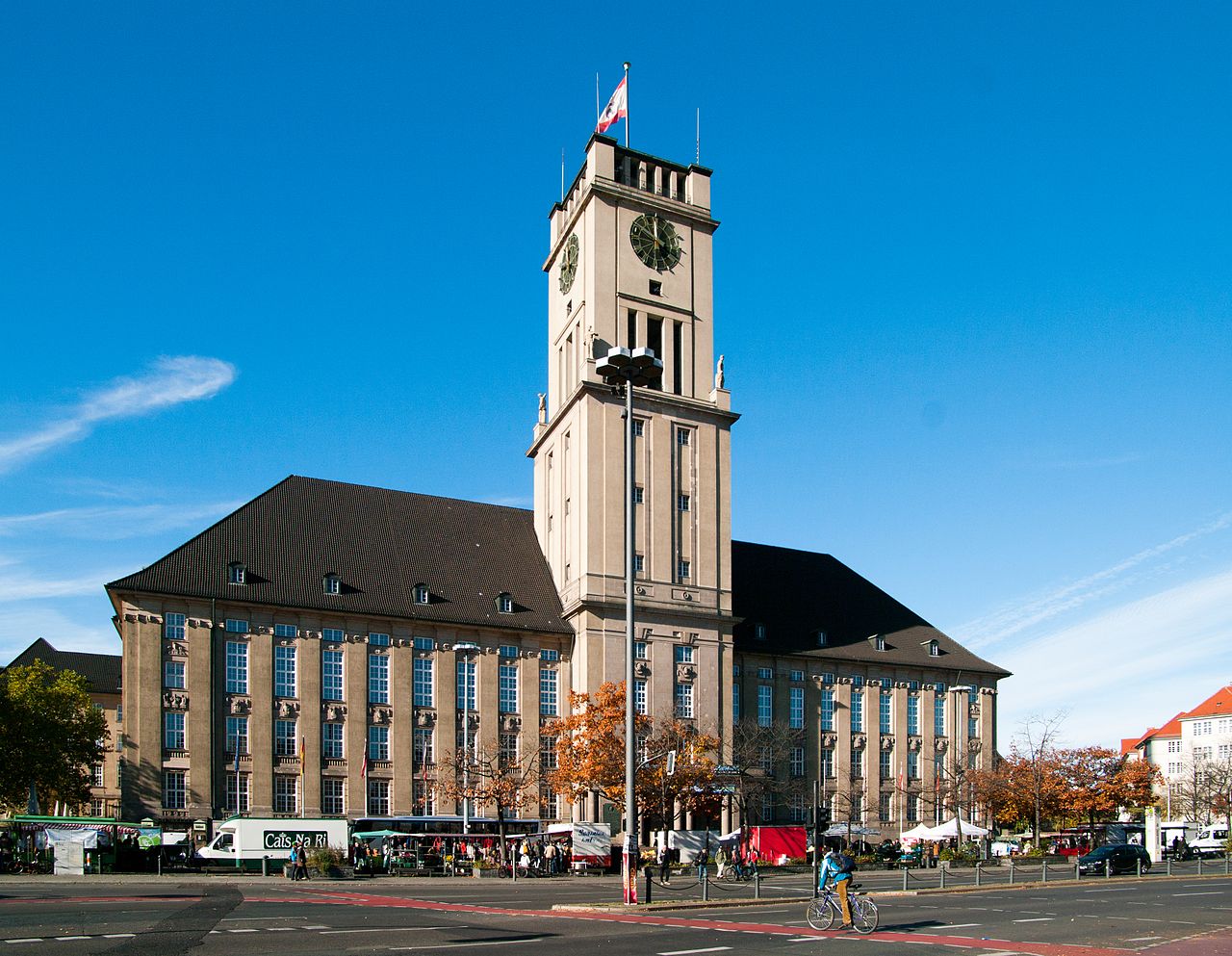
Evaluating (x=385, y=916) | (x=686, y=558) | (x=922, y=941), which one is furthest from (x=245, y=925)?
(x=686, y=558)

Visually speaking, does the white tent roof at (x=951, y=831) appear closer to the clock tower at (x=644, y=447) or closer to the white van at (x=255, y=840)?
the clock tower at (x=644, y=447)

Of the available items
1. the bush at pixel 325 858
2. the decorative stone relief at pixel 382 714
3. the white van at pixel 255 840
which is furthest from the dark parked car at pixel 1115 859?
the decorative stone relief at pixel 382 714

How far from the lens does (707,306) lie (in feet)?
250

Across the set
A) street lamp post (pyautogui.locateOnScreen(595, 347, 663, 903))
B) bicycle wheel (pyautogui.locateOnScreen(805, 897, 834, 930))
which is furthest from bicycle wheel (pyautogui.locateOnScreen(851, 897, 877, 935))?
street lamp post (pyautogui.locateOnScreen(595, 347, 663, 903))

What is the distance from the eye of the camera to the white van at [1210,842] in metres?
77.4

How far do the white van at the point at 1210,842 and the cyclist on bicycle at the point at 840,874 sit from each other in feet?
170

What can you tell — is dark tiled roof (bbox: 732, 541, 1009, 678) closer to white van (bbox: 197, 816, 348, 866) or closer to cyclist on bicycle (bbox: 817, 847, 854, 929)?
white van (bbox: 197, 816, 348, 866)

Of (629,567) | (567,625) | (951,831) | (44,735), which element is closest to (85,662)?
(44,735)

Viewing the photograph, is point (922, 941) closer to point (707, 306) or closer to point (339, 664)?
Answer: point (339, 664)

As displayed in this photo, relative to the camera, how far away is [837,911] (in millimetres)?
25797

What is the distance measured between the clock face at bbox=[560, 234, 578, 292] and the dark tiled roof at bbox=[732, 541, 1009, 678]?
838 inches

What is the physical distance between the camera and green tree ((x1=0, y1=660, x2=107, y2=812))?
6688 centimetres

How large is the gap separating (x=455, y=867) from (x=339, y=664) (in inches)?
649

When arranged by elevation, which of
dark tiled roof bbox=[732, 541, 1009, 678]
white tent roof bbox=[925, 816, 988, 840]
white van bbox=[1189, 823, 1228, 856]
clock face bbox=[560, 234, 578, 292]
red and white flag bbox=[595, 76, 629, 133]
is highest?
red and white flag bbox=[595, 76, 629, 133]
